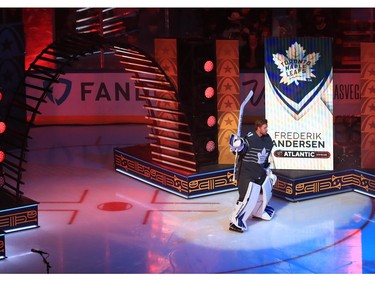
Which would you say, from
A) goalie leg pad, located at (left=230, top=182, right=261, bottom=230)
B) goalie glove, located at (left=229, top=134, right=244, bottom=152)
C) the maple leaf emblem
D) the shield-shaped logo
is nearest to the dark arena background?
goalie leg pad, located at (left=230, top=182, right=261, bottom=230)

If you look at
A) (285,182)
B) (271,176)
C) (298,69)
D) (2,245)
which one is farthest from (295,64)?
(2,245)

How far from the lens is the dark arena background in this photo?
13.7 metres

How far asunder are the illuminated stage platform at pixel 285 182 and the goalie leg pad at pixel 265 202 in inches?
35.4

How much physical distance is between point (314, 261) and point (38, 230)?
3.68 metres

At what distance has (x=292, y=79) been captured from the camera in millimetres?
15422

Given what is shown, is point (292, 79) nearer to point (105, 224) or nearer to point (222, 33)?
point (105, 224)

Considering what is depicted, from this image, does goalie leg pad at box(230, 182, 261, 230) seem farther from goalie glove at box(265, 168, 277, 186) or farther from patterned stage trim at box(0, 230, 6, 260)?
patterned stage trim at box(0, 230, 6, 260)

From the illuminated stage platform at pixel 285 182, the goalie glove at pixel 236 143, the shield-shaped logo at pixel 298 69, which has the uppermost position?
the shield-shaped logo at pixel 298 69

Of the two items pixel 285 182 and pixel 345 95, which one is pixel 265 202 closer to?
pixel 285 182

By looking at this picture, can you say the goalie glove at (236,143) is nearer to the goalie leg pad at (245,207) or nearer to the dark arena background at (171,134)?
the goalie leg pad at (245,207)

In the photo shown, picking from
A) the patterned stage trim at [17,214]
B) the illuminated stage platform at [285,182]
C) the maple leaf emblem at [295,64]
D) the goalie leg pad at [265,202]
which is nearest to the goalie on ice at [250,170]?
the goalie leg pad at [265,202]

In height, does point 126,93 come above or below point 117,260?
above

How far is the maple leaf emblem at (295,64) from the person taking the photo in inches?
603
